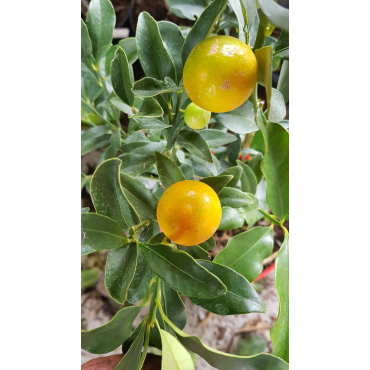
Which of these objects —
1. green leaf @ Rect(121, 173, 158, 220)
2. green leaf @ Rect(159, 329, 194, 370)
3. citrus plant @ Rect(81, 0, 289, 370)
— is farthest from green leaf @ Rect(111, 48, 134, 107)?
green leaf @ Rect(159, 329, 194, 370)

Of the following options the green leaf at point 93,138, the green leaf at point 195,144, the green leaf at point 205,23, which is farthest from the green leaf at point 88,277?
the green leaf at point 205,23

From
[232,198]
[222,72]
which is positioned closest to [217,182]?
[232,198]

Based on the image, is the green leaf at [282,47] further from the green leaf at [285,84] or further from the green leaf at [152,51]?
the green leaf at [152,51]

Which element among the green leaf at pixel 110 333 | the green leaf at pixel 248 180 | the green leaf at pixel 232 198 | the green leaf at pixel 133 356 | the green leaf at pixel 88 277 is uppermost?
the green leaf at pixel 232 198

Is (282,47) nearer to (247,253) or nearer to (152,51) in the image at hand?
(152,51)
